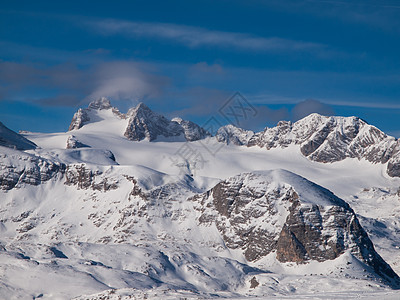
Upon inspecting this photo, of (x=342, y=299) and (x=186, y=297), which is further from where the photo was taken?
(x=186, y=297)

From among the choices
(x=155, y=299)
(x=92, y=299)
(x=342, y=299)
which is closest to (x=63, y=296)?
(x=92, y=299)

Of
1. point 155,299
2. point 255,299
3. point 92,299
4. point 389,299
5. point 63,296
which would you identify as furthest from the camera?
point 63,296

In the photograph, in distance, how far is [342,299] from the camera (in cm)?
13062

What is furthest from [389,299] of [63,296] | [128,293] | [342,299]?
[63,296]

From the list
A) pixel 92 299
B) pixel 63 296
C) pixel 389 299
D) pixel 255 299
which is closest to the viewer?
pixel 389 299

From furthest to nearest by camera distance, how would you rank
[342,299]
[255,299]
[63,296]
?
[63,296], [255,299], [342,299]

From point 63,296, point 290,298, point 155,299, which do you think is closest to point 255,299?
point 290,298

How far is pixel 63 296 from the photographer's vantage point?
199m

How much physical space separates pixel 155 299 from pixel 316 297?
4055 cm

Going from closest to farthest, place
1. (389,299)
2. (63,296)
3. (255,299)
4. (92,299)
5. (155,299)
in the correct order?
(389,299) < (255,299) < (155,299) < (92,299) < (63,296)

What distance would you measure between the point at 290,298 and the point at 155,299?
36026 millimetres

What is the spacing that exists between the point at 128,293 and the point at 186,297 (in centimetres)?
1870

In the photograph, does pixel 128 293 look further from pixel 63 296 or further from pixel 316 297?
pixel 316 297

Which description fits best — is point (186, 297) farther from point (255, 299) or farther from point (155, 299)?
point (255, 299)
